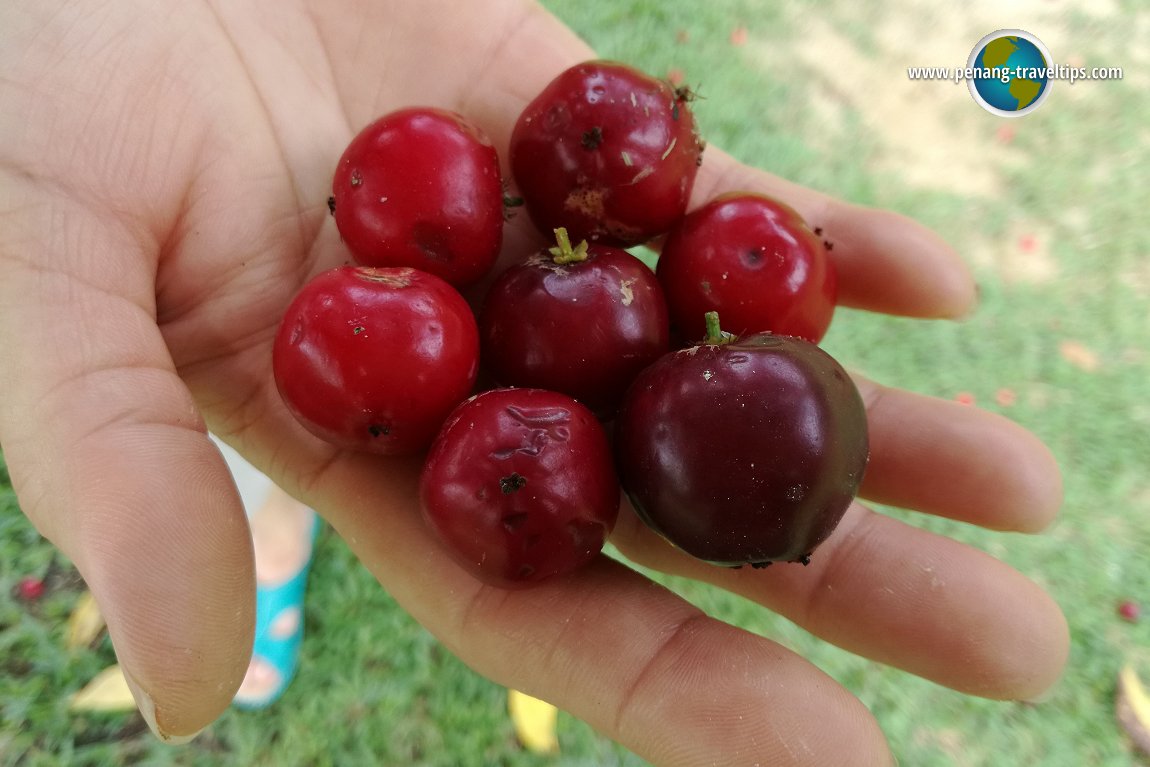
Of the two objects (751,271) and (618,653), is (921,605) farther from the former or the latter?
(751,271)

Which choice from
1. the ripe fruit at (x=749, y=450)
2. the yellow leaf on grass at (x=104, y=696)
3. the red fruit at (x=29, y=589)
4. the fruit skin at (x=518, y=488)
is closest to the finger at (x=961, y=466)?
the ripe fruit at (x=749, y=450)

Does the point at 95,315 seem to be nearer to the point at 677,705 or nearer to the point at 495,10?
the point at 677,705

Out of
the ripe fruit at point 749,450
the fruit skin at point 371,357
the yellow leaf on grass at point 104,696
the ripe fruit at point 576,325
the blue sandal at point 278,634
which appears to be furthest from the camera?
the blue sandal at point 278,634

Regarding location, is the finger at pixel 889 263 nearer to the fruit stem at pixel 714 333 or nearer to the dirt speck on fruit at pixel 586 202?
the dirt speck on fruit at pixel 586 202

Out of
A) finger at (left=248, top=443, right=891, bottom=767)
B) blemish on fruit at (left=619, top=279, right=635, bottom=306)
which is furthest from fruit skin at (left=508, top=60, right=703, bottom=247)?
finger at (left=248, top=443, right=891, bottom=767)

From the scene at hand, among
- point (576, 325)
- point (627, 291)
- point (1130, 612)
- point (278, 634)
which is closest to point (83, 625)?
point (278, 634)
